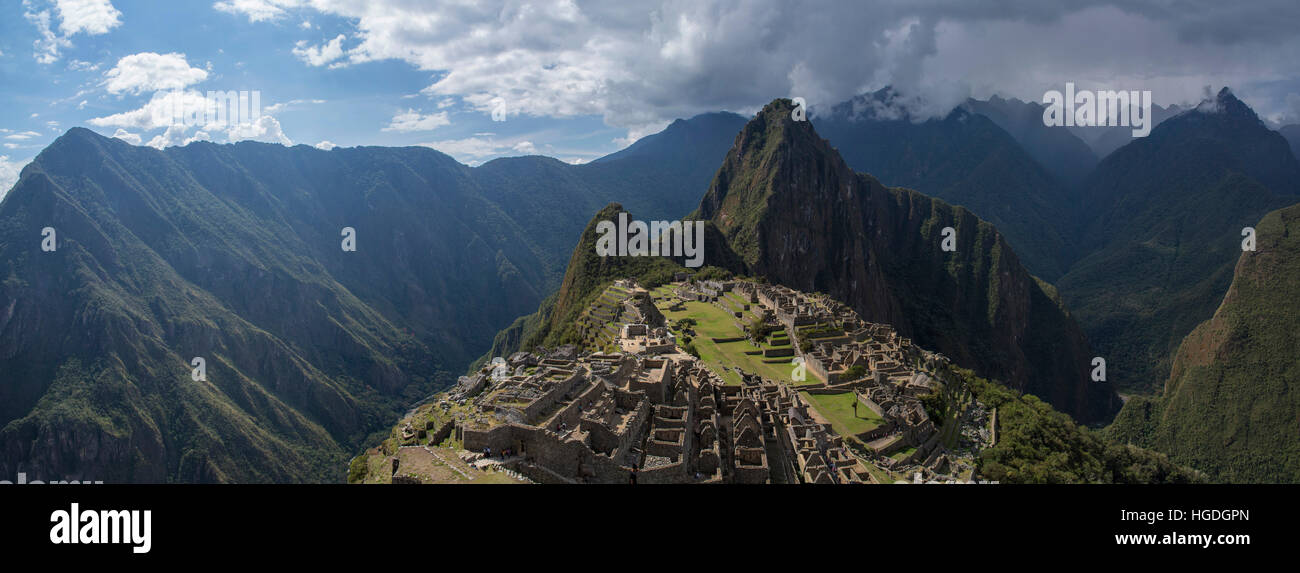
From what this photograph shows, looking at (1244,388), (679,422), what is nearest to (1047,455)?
(679,422)

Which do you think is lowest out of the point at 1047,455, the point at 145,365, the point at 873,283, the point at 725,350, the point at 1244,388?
the point at 1244,388

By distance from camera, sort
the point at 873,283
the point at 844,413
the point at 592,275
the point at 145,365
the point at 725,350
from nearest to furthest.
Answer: the point at 844,413 → the point at 725,350 → the point at 592,275 → the point at 145,365 → the point at 873,283

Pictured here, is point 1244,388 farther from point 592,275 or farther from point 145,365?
point 145,365
